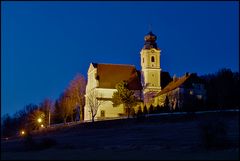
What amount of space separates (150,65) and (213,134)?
57.2 metres

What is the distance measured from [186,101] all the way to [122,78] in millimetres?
19536

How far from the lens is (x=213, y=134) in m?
40.6

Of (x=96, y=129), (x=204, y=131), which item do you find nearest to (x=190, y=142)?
(x=204, y=131)

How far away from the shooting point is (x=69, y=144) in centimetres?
4847

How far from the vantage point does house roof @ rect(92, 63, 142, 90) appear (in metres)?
95.1

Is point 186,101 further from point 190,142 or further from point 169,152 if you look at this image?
point 169,152

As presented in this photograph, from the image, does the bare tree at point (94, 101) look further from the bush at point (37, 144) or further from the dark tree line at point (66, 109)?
the bush at point (37, 144)

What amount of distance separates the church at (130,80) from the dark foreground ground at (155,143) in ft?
78.6

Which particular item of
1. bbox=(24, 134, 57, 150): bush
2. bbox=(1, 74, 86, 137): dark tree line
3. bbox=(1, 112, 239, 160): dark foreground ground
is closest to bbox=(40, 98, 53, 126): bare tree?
bbox=(1, 74, 86, 137): dark tree line

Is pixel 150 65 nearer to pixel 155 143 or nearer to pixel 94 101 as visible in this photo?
pixel 94 101

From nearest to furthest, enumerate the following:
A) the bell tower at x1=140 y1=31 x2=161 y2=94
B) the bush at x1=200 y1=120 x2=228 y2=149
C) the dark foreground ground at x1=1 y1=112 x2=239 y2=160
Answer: the dark foreground ground at x1=1 y1=112 x2=239 y2=160 < the bush at x1=200 y1=120 x2=228 y2=149 < the bell tower at x1=140 y1=31 x2=161 y2=94

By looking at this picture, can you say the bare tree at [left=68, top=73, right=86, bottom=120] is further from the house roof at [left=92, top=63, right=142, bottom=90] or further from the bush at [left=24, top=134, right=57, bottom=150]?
the bush at [left=24, top=134, right=57, bottom=150]

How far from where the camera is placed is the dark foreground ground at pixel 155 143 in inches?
1416

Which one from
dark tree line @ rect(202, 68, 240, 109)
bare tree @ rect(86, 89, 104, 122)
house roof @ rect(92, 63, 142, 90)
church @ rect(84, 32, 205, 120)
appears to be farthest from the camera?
house roof @ rect(92, 63, 142, 90)
